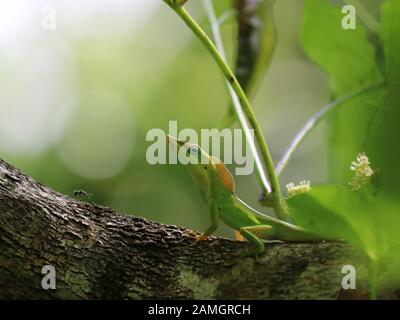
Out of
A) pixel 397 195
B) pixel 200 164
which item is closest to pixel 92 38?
pixel 200 164

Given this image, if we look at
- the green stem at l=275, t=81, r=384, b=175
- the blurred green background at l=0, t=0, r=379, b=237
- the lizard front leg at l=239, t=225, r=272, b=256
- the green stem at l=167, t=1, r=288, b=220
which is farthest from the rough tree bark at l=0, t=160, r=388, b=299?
the blurred green background at l=0, t=0, r=379, b=237

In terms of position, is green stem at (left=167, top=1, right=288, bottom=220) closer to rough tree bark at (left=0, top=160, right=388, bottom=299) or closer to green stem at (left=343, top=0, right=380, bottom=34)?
rough tree bark at (left=0, top=160, right=388, bottom=299)

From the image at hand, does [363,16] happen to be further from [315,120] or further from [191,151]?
[191,151]

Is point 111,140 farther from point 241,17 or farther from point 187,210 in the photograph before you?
point 241,17

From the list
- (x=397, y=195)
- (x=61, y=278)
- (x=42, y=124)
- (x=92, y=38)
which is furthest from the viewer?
(x=92, y=38)

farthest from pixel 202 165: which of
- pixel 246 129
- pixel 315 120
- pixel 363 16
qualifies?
pixel 363 16

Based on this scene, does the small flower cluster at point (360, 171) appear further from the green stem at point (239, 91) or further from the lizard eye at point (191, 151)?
the lizard eye at point (191, 151)
